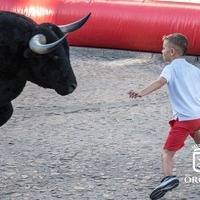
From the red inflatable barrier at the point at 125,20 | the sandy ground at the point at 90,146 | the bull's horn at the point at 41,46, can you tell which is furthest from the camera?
the red inflatable barrier at the point at 125,20

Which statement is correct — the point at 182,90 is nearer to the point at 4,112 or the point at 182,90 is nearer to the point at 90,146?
the point at 4,112

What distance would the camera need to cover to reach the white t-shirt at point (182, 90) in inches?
163

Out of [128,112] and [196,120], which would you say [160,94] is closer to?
[128,112]

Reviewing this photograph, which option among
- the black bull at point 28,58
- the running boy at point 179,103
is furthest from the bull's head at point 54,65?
the running boy at point 179,103

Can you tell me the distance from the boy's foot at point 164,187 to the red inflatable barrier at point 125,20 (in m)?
6.36

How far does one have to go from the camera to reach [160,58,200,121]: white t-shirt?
4.13 metres

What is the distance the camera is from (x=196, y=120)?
4133 mm

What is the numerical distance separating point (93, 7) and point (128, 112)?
4.45 m

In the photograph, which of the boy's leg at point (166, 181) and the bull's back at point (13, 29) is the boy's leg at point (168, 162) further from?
the bull's back at point (13, 29)

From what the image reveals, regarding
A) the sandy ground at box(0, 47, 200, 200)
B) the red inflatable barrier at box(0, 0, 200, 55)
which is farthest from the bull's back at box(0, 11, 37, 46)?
the red inflatable barrier at box(0, 0, 200, 55)

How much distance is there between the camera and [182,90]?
13.6ft

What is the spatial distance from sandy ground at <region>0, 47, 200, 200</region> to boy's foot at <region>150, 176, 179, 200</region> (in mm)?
Result: 134

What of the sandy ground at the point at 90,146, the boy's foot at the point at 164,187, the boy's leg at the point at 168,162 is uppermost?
the boy's leg at the point at 168,162

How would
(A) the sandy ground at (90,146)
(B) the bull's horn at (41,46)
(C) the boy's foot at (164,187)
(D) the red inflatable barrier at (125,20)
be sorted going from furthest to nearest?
(D) the red inflatable barrier at (125,20) < (A) the sandy ground at (90,146) < (C) the boy's foot at (164,187) < (B) the bull's horn at (41,46)
